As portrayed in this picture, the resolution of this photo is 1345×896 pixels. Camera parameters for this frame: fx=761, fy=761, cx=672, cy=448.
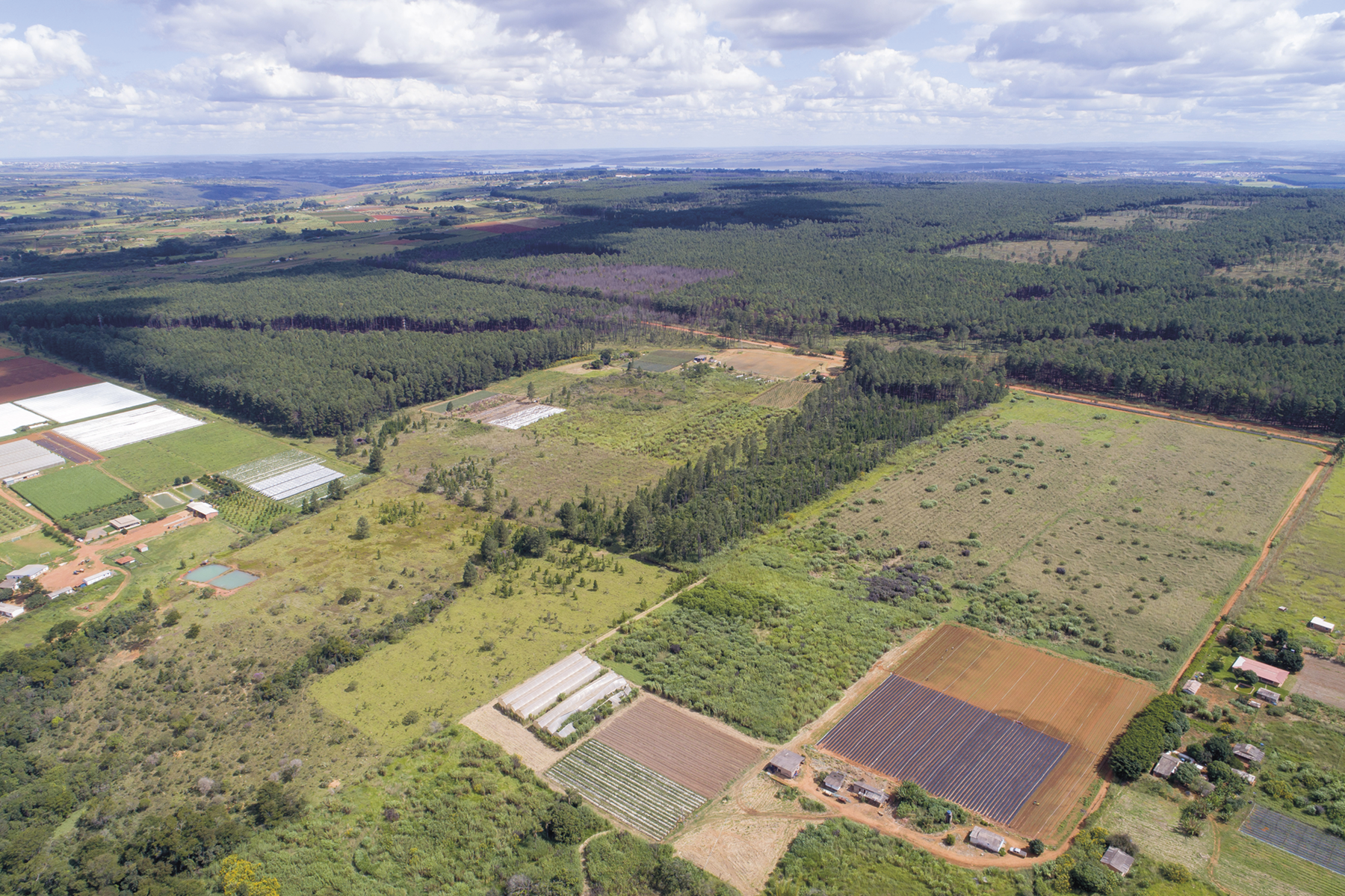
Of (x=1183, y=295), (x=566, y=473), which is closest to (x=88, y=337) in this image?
(x=566, y=473)

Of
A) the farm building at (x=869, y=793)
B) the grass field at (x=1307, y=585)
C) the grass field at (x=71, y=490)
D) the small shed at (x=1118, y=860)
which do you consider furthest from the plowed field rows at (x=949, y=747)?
the grass field at (x=71, y=490)

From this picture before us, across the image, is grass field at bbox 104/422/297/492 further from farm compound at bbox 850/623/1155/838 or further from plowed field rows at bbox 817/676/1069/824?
farm compound at bbox 850/623/1155/838

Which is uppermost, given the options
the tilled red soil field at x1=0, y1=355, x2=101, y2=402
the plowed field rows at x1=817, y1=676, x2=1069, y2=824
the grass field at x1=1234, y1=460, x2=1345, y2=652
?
→ the tilled red soil field at x1=0, y1=355, x2=101, y2=402

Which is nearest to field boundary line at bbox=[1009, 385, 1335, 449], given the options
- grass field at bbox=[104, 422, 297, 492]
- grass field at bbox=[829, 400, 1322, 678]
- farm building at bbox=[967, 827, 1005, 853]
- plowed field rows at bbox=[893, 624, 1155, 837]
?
grass field at bbox=[829, 400, 1322, 678]

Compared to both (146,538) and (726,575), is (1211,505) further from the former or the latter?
(146,538)

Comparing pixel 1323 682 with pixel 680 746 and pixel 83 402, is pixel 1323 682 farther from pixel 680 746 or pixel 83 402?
pixel 83 402
